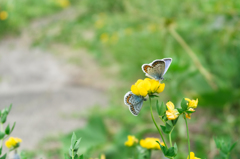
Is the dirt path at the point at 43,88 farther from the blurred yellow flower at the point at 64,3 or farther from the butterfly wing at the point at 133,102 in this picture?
the butterfly wing at the point at 133,102

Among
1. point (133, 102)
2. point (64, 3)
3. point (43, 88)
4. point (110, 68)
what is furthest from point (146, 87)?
point (64, 3)

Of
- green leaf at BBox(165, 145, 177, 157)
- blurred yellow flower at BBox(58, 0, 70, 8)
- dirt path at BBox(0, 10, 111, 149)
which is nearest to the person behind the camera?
green leaf at BBox(165, 145, 177, 157)

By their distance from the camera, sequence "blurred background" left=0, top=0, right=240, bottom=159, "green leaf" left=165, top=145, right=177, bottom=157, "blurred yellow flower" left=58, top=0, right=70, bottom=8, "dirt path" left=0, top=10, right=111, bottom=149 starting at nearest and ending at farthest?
"green leaf" left=165, top=145, right=177, bottom=157 → "blurred background" left=0, top=0, right=240, bottom=159 → "dirt path" left=0, top=10, right=111, bottom=149 → "blurred yellow flower" left=58, top=0, right=70, bottom=8

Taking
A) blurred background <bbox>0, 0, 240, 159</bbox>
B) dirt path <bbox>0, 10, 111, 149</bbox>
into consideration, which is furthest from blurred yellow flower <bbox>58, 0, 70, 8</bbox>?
Result: dirt path <bbox>0, 10, 111, 149</bbox>

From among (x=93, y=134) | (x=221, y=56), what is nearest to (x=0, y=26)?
(x=93, y=134)

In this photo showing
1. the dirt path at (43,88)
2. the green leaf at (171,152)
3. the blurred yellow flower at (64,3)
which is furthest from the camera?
the blurred yellow flower at (64,3)

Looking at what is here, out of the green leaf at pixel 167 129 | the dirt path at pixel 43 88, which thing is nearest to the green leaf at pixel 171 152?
the green leaf at pixel 167 129

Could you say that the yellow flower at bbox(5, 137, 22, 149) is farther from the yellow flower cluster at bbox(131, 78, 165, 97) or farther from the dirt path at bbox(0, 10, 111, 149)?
the dirt path at bbox(0, 10, 111, 149)
